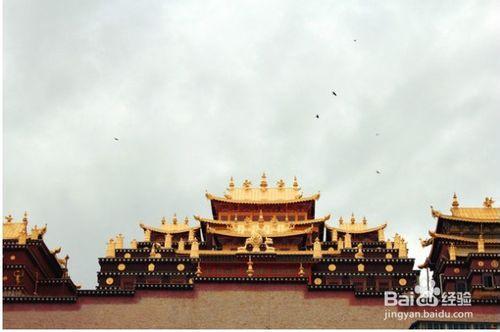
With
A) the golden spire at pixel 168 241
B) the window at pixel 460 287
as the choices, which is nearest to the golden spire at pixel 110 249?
the golden spire at pixel 168 241

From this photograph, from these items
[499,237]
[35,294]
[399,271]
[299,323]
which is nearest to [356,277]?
[399,271]

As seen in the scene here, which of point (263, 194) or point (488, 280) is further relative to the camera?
point (263, 194)

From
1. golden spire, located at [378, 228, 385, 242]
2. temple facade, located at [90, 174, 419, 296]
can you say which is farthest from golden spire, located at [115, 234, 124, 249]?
golden spire, located at [378, 228, 385, 242]

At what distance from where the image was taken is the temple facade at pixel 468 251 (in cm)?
7450

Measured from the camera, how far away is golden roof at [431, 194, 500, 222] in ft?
268

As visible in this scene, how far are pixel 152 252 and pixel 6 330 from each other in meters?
15.8

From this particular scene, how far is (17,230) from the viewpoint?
79.9m

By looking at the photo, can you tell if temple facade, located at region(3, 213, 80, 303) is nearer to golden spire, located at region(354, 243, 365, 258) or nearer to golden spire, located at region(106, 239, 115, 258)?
golden spire, located at region(106, 239, 115, 258)

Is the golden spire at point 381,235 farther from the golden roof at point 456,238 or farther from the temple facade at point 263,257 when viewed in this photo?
the golden roof at point 456,238

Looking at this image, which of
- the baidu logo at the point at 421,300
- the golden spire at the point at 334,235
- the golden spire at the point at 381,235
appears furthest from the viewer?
the golden spire at the point at 381,235

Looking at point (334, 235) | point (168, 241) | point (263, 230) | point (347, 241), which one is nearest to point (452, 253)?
point (347, 241)

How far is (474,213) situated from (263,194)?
67.9 ft

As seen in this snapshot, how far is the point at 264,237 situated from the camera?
8075cm

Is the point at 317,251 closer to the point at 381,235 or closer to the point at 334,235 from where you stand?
the point at 334,235
